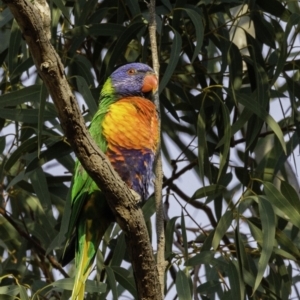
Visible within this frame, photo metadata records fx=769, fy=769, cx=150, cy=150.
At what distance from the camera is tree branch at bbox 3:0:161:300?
78.6 inches

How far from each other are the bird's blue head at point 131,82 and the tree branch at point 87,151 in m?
0.87

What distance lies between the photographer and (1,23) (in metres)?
3.12

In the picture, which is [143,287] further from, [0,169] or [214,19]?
[214,19]

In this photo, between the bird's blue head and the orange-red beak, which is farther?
the orange-red beak

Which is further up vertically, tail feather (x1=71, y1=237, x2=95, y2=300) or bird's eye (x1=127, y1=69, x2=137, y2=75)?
bird's eye (x1=127, y1=69, x2=137, y2=75)

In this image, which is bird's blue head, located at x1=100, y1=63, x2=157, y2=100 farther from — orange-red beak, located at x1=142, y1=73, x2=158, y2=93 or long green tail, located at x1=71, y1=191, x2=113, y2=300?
long green tail, located at x1=71, y1=191, x2=113, y2=300

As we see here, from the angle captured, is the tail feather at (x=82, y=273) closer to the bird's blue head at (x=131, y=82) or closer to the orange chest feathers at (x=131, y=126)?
the orange chest feathers at (x=131, y=126)

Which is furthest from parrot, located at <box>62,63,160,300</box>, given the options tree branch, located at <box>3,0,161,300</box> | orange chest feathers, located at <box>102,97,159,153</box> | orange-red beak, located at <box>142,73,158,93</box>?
tree branch, located at <box>3,0,161,300</box>

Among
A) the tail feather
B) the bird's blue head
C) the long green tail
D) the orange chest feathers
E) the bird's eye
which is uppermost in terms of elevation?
the bird's eye

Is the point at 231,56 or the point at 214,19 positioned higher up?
the point at 214,19

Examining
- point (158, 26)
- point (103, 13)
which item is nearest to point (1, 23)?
point (103, 13)

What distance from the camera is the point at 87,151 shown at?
2221mm

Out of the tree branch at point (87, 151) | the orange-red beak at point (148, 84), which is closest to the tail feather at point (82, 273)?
the tree branch at point (87, 151)

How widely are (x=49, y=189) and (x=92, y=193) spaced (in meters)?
0.82
